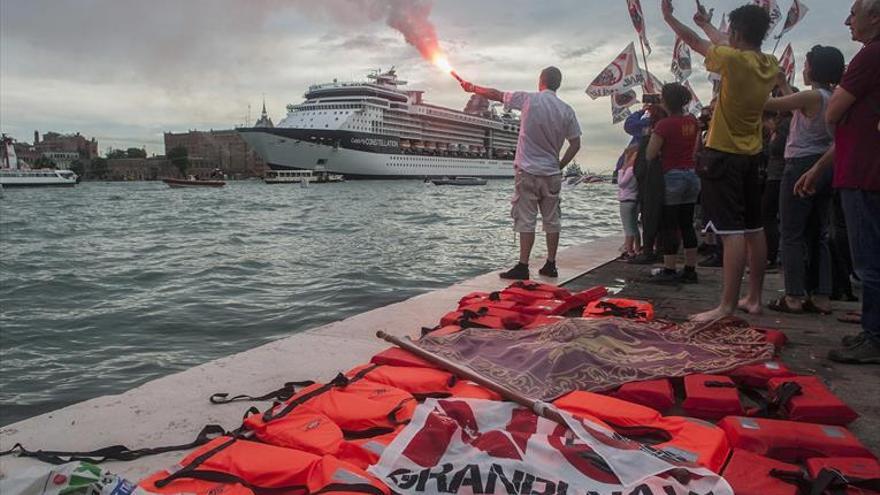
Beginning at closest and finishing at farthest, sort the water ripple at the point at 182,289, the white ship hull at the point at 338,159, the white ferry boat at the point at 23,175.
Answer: the water ripple at the point at 182,289
the white ferry boat at the point at 23,175
the white ship hull at the point at 338,159

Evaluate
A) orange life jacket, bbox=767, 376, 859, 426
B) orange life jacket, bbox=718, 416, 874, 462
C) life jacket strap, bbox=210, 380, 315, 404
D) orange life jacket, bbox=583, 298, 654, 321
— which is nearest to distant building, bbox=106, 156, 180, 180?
orange life jacket, bbox=583, 298, 654, 321

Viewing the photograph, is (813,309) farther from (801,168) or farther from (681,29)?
(681,29)

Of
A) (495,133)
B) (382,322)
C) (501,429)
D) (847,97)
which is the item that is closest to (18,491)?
(501,429)

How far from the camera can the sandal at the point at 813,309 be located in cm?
473

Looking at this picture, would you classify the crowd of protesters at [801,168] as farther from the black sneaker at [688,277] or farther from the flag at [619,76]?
the flag at [619,76]

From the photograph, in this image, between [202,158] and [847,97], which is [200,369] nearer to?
[847,97]

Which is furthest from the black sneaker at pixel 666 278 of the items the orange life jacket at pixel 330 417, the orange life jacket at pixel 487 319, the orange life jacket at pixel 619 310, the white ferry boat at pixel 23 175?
the white ferry boat at pixel 23 175

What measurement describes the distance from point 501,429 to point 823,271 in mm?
3746

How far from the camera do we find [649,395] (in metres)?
2.75

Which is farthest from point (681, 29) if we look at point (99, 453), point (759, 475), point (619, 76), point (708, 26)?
point (619, 76)

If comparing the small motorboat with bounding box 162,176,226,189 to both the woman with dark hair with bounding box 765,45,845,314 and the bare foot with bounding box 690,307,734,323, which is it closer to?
the woman with dark hair with bounding box 765,45,845,314

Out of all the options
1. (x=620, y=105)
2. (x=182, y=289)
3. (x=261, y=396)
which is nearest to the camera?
(x=261, y=396)

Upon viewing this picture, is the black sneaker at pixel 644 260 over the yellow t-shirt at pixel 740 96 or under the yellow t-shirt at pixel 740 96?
under

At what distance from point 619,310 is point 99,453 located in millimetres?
3278
